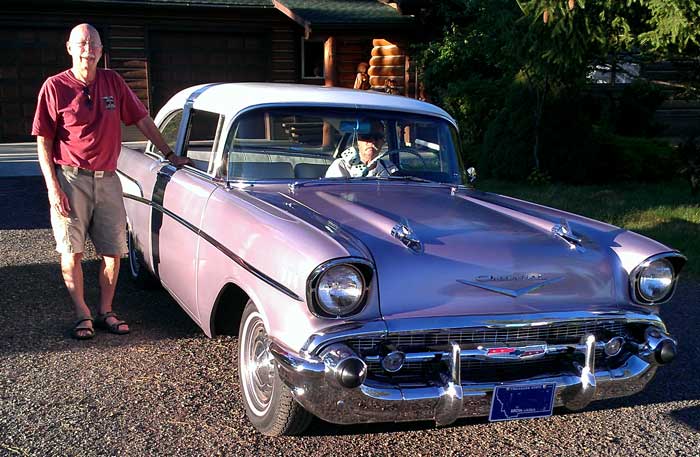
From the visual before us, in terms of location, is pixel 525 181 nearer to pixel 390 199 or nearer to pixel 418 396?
pixel 390 199

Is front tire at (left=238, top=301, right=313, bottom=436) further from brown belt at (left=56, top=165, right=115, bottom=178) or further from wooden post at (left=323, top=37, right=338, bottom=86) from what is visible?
wooden post at (left=323, top=37, right=338, bottom=86)

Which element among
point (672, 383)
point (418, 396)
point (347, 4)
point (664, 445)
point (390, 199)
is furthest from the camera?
point (347, 4)

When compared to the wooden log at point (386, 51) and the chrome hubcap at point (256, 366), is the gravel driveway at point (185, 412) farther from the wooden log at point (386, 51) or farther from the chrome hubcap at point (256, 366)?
the wooden log at point (386, 51)

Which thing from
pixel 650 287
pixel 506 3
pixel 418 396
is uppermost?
A: pixel 506 3

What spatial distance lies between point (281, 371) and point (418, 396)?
571 mm

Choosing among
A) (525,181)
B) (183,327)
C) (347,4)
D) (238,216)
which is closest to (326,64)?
(347,4)

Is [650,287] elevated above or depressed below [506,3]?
below

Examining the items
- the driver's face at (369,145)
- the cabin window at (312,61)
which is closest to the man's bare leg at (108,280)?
the driver's face at (369,145)

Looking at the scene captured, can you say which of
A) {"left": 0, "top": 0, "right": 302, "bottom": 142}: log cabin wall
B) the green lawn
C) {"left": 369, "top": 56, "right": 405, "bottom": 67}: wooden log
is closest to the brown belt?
the green lawn

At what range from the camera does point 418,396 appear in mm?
2990

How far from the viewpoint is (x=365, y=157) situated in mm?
4594

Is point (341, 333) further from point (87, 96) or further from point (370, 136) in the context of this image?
point (87, 96)

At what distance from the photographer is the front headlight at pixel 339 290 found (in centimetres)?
302

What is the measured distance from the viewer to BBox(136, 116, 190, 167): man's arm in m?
4.86
